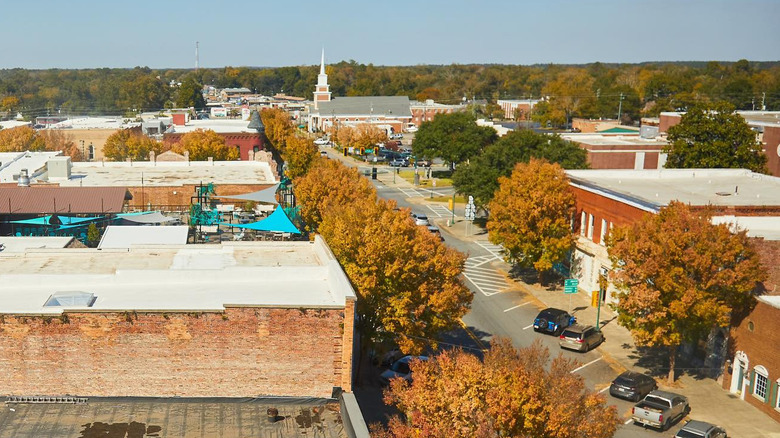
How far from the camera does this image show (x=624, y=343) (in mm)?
38125

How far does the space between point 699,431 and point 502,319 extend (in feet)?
47.5

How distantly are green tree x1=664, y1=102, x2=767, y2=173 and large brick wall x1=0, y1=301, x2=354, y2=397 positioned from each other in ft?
145

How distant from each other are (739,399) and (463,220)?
118 feet

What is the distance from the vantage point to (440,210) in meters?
71.4

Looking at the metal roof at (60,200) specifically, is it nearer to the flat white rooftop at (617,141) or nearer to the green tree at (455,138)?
the flat white rooftop at (617,141)

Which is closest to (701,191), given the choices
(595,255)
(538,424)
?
(595,255)

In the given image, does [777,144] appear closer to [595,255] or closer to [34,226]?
[595,255]

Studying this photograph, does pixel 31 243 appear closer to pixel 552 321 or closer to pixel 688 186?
pixel 552 321

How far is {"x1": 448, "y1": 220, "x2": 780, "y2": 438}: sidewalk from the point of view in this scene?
2975cm

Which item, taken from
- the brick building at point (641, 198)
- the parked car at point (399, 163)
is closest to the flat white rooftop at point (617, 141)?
the brick building at point (641, 198)

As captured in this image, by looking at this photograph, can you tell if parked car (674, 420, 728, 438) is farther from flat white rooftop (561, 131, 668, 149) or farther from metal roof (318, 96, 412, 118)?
metal roof (318, 96, 412, 118)

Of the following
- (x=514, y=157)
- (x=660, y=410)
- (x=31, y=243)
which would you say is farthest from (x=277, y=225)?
(x=660, y=410)

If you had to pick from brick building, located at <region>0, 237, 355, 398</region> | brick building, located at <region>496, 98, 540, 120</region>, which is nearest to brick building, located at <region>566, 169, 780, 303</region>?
brick building, located at <region>0, 237, 355, 398</region>

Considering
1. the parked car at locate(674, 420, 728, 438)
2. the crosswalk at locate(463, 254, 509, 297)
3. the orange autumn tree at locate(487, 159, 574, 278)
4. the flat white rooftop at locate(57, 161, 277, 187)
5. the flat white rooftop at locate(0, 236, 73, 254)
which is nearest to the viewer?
the parked car at locate(674, 420, 728, 438)
